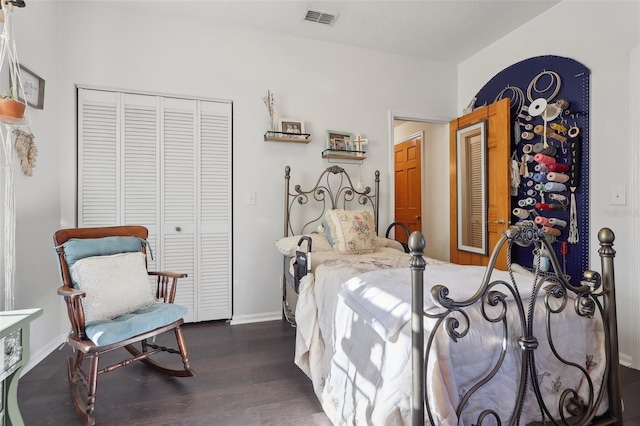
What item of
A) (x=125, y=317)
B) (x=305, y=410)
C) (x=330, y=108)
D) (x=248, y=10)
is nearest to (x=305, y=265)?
(x=305, y=410)

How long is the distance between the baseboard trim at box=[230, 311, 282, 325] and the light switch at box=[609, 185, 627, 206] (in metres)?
2.86

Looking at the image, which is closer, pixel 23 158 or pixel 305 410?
pixel 305 410

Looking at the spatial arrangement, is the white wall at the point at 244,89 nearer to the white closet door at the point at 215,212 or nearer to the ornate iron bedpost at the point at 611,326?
the white closet door at the point at 215,212

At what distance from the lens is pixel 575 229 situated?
244cm

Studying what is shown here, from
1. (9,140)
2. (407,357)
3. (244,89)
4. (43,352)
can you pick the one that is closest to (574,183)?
(407,357)

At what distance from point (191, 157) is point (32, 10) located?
4.64 ft

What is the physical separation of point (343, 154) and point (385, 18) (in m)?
1.27

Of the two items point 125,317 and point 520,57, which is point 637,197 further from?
point 125,317

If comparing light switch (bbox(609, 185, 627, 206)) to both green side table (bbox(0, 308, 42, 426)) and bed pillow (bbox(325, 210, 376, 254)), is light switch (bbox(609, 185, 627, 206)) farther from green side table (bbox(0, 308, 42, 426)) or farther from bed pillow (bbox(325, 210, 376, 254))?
green side table (bbox(0, 308, 42, 426))

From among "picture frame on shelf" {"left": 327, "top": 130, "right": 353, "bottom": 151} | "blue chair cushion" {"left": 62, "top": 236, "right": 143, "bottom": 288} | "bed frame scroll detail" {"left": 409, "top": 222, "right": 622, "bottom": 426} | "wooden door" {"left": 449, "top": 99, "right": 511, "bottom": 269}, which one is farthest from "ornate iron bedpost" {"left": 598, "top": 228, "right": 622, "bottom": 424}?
"blue chair cushion" {"left": 62, "top": 236, "right": 143, "bottom": 288}

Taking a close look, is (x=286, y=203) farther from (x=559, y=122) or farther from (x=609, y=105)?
(x=609, y=105)

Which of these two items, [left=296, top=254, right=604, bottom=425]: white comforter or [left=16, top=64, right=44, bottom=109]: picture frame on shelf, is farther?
[left=16, top=64, right=44, bottom=109]: picture frame on shelf

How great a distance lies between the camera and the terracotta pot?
4.63 ft

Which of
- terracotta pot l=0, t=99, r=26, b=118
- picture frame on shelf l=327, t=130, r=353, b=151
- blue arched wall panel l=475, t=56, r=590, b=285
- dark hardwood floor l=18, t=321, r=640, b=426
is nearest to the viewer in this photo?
terracotta pot l=0, t=99, r=26, b=118
